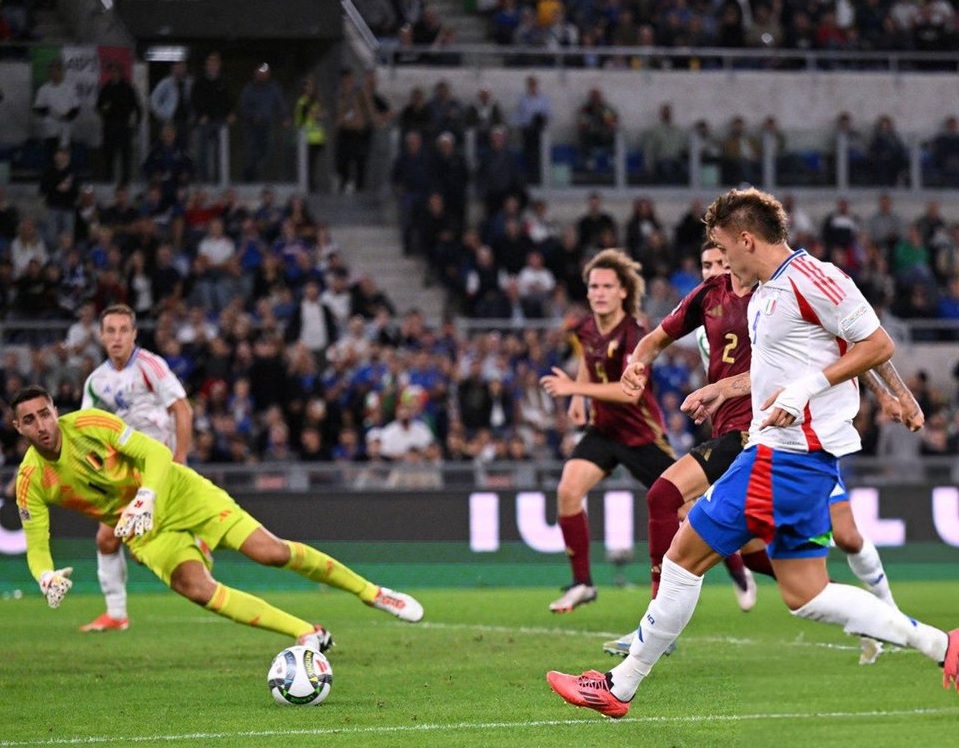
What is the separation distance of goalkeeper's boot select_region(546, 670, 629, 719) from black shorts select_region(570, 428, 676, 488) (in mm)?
4274

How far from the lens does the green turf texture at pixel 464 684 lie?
802 centimetres

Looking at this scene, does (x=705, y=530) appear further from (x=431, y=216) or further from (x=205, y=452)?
(x=431, y=216)

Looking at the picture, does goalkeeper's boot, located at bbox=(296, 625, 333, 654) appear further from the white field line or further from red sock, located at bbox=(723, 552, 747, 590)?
red sock, located at bbox=(723, 552, 747, 590)

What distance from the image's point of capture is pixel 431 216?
82.7ft

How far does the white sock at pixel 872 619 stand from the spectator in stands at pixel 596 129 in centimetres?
2055

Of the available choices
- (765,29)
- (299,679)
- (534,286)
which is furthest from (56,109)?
(299,679)

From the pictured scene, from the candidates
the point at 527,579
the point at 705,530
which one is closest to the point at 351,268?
the point at 527,579

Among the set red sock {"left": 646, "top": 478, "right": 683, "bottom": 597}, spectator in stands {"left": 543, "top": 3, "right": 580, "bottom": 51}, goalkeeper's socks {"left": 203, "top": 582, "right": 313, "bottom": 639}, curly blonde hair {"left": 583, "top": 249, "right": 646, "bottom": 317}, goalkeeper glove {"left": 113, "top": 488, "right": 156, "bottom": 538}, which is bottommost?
goalkeeper's socks {"left": 203, "top": 582, "right": 313, "bottom": 639}

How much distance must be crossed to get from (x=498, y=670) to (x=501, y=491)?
27.6 feet

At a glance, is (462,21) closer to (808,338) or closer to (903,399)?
(903,399)

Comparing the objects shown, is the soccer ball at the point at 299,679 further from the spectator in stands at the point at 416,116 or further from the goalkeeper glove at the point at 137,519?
Result: the spectator in stands at the point at 416,116

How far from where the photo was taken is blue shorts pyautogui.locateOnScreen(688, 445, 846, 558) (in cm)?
737

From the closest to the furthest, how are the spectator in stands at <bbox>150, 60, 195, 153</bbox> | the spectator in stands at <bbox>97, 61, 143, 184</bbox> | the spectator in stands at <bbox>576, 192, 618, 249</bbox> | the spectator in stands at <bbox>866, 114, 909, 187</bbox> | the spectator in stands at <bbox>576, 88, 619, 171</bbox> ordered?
the spectator in stands at <bbox>97, 61, 143, 184</bbox>, the spectator in stands at <bbox>150, 60, 195, 153</bbox>, the spectator in stands at <bbox>576, 192, 618, 249</bbox>, the spectator in stands at <bbox>576, 88, 619, 171</bbox>, the spectator in stands at <bbox>866, 114, 909, 187</bbox>

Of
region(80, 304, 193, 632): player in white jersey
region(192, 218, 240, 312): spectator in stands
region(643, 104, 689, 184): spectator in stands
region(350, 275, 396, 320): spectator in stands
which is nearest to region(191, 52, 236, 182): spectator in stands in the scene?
region(192, 218, 240, 312): spectator in stands
